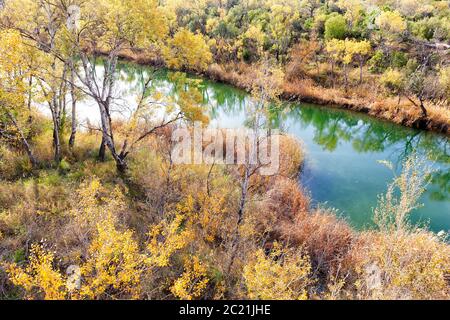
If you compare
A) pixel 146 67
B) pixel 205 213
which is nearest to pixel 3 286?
pixel 205 213

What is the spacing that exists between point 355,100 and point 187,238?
67.9ft

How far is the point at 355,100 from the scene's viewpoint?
82.8 ft

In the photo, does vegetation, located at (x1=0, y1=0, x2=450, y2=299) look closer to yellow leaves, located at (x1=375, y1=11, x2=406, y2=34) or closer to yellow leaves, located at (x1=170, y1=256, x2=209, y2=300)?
yellow leaves, located at (x1=170, y1=256, x2=209, y2=300)

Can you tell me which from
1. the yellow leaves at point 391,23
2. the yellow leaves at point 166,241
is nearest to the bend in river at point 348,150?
the yellow leaves at point 166,241

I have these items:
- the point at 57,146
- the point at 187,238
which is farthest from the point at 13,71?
the point at 187,238

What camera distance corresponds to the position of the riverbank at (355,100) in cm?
2136

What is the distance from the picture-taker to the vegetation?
270 inches

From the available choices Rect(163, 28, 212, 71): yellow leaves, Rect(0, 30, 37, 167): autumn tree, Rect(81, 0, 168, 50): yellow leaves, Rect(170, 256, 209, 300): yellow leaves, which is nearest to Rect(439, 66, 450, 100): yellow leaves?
Rect(163, 28, 212, 71): yellow leaves

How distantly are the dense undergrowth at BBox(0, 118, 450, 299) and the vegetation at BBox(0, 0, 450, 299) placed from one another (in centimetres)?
5

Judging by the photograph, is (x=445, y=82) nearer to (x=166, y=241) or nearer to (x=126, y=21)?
(x=126, y=21)
